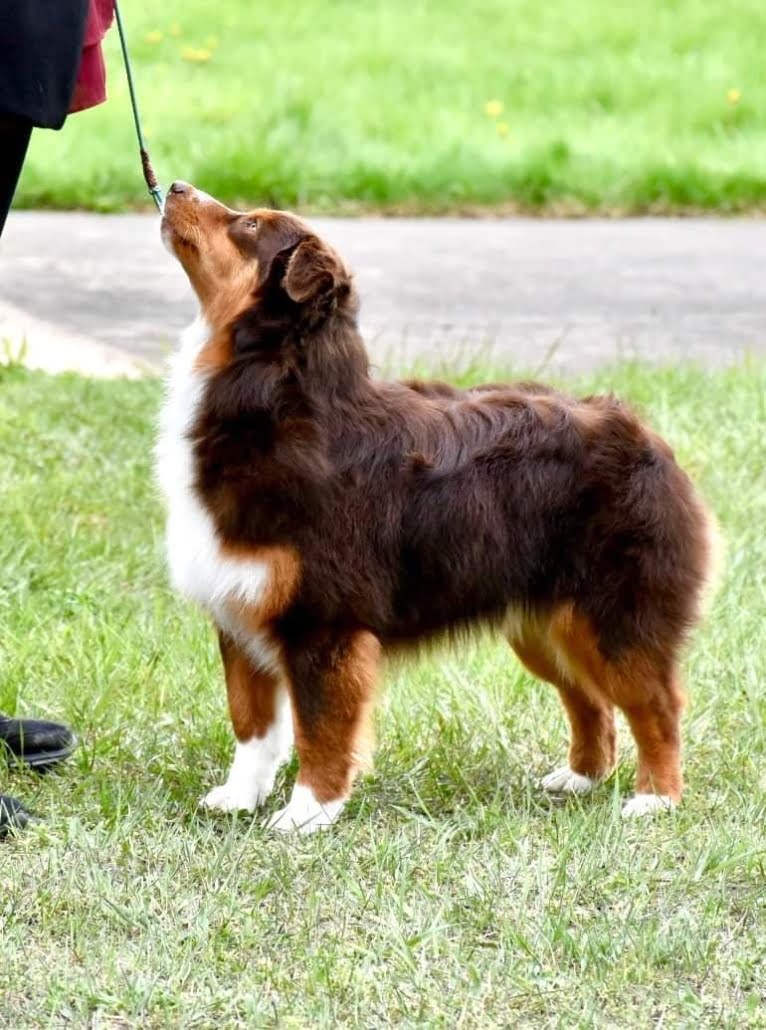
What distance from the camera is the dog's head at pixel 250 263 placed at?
3717 millimetres

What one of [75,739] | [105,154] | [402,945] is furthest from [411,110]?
[402,945]

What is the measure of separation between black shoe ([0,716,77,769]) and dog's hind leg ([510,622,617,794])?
1.13 metres

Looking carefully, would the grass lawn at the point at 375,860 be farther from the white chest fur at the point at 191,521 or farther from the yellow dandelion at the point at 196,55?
the yellow dandelion at the point at 196,55

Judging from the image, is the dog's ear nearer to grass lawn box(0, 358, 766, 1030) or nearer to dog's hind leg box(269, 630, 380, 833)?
dog's hind leg box(269, 630, 380, 833)

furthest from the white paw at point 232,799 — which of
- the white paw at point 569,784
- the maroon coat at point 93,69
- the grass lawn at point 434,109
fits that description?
the grass lawn at point 434,109

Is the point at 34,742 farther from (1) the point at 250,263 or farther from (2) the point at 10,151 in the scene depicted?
(2) the point at 10,151

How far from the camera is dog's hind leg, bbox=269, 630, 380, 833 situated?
3.77 metres

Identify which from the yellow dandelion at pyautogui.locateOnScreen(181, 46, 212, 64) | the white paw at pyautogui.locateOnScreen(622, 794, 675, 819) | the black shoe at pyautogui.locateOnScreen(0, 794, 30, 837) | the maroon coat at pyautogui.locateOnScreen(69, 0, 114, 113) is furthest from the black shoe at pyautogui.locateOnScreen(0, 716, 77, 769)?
the yellow dandelion at pyautogui.locateOnScreen(181, 46, 212, 64)

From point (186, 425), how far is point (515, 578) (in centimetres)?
82

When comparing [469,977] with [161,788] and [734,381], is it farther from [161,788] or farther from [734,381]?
[734,381]

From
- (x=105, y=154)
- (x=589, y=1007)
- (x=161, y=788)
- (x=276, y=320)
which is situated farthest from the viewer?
(x=105, y=154)

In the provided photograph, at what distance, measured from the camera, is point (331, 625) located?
3.76 meters

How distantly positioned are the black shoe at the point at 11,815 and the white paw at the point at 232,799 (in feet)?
1.38

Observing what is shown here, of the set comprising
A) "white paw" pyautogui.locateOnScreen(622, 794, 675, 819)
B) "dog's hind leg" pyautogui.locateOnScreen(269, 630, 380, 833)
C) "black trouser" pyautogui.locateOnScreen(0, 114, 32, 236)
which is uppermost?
"black trouser" pyautogui.locateOnScreen(0, 114, 32, 236)
